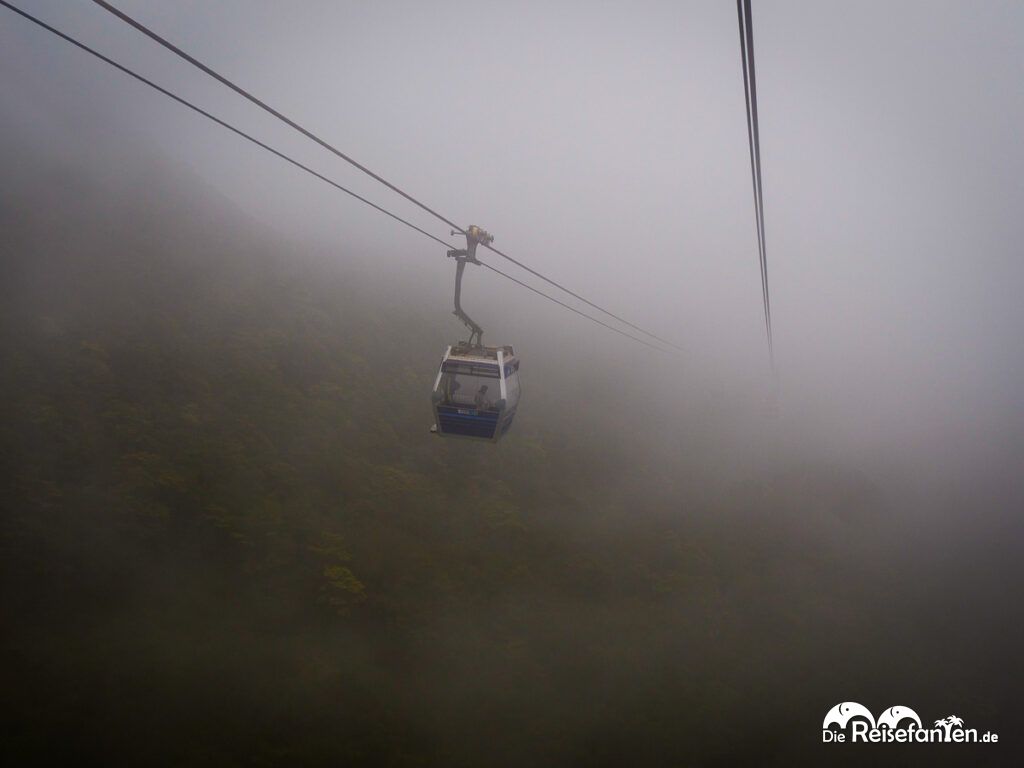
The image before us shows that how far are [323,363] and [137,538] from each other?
12.9 meters

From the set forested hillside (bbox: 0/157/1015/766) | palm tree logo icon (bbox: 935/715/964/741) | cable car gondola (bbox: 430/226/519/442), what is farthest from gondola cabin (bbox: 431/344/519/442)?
palm tree logo icon (bbox: 935/715/964/741)

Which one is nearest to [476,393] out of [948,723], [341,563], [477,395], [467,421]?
[477,395]

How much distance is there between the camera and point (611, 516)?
1011 inches

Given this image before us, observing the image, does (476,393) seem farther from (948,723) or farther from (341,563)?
(948,723)

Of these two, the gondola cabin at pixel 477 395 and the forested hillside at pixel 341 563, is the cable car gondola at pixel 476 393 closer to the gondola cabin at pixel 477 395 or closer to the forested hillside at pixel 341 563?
the gondola cabin at pixel 477 395

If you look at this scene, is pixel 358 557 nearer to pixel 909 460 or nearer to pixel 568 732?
pixel 568 732

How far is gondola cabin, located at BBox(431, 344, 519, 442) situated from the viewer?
39.7ft

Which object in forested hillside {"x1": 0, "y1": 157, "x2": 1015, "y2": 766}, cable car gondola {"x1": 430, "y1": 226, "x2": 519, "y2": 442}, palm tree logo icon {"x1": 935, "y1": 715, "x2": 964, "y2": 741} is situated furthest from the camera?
palm tree logo icon {"x1": 935, "y1": 715, "x2": 964, "y2": 741}

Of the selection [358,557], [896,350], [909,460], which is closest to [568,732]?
[358,557]

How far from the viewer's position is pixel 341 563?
58.1ft

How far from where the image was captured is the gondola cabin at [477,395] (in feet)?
39.7

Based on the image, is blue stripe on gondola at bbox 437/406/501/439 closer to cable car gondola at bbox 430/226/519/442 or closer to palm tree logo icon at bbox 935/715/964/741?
cable car gondola at bbox 430/226/519/442

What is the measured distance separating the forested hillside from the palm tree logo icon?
2.87 ft

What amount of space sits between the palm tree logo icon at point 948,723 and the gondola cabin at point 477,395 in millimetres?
18463
